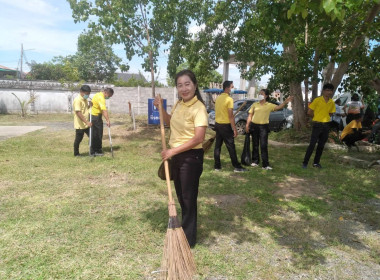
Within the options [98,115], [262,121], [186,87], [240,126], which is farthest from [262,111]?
[240,126]

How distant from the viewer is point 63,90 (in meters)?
20.6

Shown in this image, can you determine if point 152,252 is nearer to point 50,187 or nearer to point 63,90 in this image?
point 50,187

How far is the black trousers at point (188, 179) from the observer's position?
2.83m

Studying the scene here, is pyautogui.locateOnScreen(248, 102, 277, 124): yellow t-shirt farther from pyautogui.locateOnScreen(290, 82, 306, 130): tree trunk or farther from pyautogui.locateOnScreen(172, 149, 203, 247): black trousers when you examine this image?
pyautogui.locateOnScreen(290, 82, 306, 130): tree trunk

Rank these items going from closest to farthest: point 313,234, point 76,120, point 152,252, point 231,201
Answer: point 152,252, point 313,234, point 231,201, point 76,120

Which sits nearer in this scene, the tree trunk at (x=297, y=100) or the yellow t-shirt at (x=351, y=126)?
the yellow t-shirt at (x=351, y=126)

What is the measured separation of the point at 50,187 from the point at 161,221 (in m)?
2.28

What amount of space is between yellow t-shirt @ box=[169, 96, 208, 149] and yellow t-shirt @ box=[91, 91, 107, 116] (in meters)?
4.67

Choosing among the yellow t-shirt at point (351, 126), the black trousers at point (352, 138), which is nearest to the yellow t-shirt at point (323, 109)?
the yellow t-shirt at point (351, 126)

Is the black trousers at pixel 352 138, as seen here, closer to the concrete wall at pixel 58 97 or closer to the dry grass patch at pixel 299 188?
the dry grass patch at pixel 299 188

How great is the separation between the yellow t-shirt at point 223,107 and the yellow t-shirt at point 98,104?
286 centimetres

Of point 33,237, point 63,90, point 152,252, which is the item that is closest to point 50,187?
point 33,237

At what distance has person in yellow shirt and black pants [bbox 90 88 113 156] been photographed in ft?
23.5

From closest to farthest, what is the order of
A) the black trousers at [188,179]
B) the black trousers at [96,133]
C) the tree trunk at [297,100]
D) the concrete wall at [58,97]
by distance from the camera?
the black trousers at [188,179]
the black trousers at [96,133]
the tree trunk at [297,100]
the concrete wall at [58,97]
